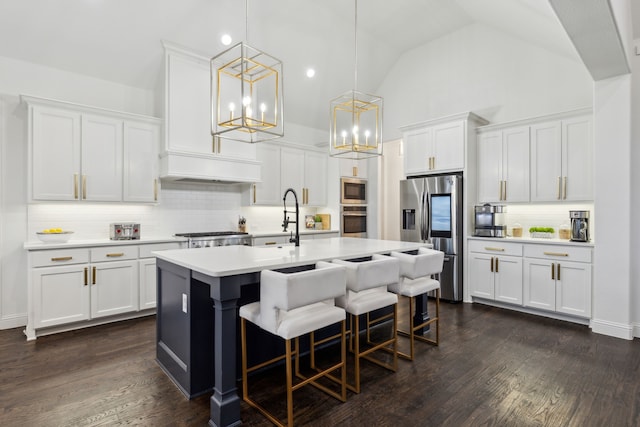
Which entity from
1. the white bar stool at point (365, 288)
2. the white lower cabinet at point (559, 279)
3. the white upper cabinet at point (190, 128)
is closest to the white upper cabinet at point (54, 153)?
the white upper cabinet at point (190, 128)

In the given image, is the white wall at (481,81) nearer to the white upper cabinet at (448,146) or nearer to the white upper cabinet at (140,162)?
the white upper cabinet at (448,146)

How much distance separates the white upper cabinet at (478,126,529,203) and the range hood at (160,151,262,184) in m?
3.24

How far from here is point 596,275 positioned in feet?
12.1

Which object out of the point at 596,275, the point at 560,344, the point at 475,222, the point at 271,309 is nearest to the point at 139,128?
the point at 271,309

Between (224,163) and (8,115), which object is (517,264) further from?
(8,115)

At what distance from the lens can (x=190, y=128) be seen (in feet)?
14.9

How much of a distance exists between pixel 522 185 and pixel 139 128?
4.96m

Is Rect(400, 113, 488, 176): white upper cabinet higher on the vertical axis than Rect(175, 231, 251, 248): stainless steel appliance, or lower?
higher

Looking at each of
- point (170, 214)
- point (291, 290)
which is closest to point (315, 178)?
point (170, 214)

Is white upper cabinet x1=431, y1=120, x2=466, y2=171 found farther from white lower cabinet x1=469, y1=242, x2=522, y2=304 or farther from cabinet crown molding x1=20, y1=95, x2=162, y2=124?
cabinet crown molding x1=20, y1=95, x2=162, y2=124

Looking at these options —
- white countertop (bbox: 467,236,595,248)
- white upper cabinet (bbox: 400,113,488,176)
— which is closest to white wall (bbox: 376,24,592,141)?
white upper cabinet (bbox: 400,113,488,176)

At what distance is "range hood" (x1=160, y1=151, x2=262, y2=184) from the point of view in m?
4.36

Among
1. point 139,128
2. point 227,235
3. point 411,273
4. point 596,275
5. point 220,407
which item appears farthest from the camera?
point 227,235

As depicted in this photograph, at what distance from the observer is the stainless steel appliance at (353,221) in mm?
6332
